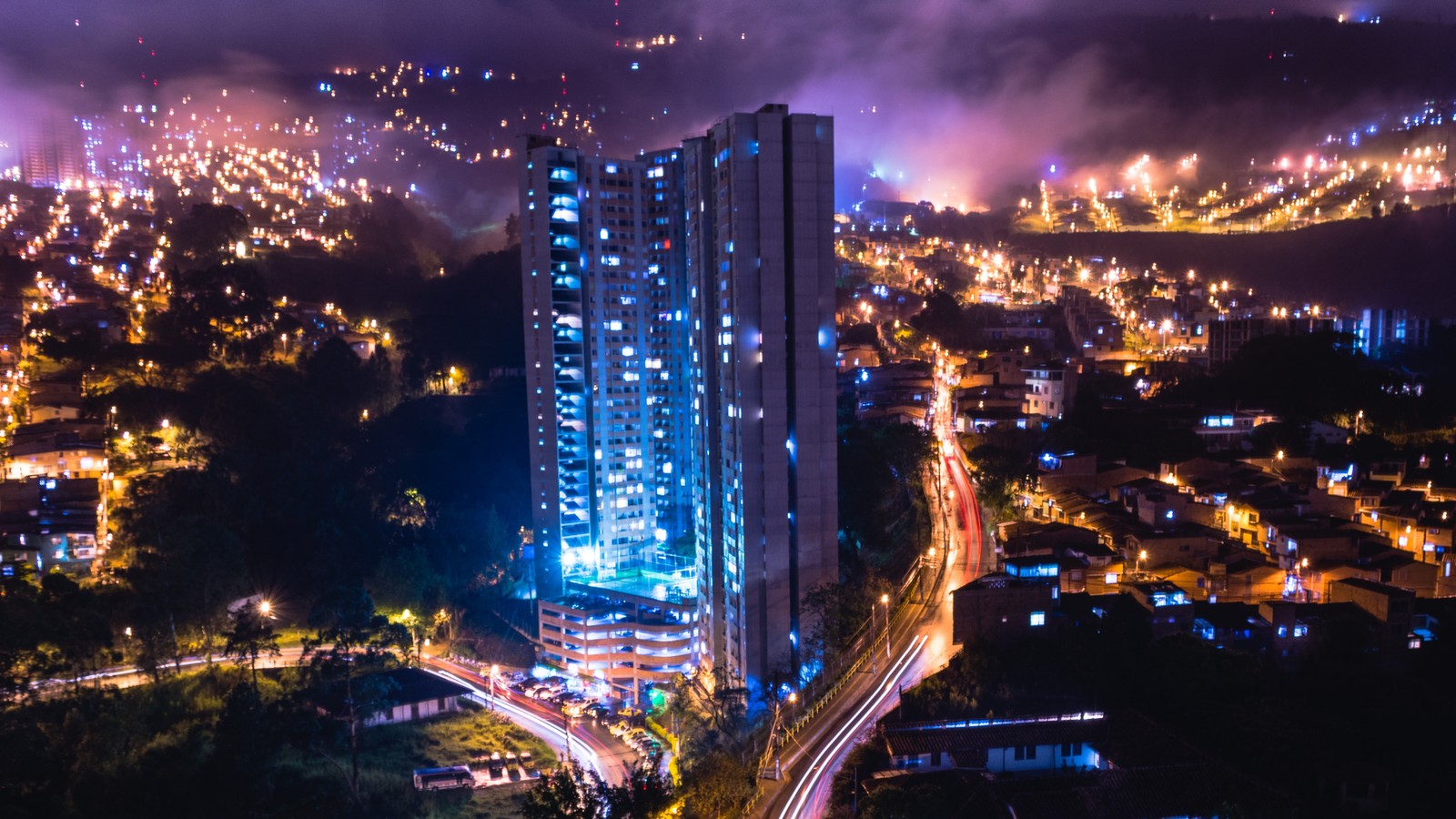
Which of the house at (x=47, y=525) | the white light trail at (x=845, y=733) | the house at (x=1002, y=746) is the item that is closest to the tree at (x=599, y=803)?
the white light trail at (x=845, y=733)

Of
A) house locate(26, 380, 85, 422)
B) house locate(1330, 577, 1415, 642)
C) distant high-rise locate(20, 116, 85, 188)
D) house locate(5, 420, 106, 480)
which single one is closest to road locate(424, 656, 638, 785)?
house locate(5, 420, 106, 480)

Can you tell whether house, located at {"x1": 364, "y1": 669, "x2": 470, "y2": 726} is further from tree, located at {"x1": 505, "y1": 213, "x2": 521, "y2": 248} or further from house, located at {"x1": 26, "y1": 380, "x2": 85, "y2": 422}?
tree, located at {"x1": 505, "y1": 213, "x2": 521, "y2": 248}

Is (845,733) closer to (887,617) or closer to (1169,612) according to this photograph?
(887,617)

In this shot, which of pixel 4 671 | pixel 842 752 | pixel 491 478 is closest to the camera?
pixel 842 752

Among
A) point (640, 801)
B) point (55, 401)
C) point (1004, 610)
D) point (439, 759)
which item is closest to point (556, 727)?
point (439, 759)

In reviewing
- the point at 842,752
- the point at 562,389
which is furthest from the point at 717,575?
the point at 562,389

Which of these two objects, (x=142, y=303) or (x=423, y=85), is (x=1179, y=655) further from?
(x=423, y=85)

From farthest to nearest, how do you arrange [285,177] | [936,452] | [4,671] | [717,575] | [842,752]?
[285,177]
[936,452]
[717,575]
[4,671]
[842,752]
